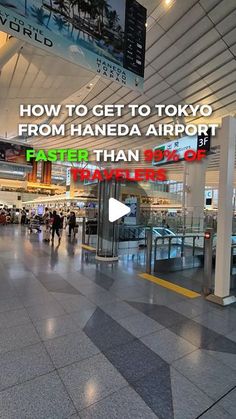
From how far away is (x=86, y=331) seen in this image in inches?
112

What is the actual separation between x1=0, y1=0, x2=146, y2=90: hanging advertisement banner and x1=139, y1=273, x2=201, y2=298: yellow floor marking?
375 cm

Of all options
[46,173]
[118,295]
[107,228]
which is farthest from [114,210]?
[46,173]

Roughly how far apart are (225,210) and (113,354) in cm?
281

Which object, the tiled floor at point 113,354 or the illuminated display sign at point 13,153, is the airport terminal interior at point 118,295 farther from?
the illuminated display sign at point 13,153

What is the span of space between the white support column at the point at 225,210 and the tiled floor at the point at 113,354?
1.39 feet

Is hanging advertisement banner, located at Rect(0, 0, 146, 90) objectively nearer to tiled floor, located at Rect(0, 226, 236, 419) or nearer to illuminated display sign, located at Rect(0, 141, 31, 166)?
tiled floor, located at Rect(0, 226, 236, 419)

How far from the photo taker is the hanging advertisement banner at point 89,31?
3090 millimetres

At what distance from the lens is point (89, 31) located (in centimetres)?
373

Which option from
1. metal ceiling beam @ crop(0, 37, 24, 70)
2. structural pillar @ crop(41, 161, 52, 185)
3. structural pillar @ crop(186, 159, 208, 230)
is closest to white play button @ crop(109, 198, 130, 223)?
metal ceiling beam @ crop(0, 37, 24, 70)

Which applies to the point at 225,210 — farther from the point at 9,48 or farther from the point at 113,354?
the point at 9,48

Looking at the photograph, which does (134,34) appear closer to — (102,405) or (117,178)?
(117,178)

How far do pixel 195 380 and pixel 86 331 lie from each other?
4.24 ft

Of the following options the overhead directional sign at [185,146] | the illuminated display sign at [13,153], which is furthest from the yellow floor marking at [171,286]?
the illuminated display sign at [13,153]

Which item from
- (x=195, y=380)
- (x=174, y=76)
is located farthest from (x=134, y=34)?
(x=174, y=76)
